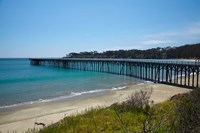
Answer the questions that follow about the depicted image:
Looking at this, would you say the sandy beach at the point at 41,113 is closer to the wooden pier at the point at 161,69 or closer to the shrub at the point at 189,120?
the wooden pier at the point at 161,69

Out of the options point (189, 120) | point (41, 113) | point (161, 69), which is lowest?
point (41, 113)

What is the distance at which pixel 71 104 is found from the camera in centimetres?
1809

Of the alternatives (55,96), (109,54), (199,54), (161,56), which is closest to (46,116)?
(55,96)

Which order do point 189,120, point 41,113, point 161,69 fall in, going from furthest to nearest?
point 161,69 → point 41,113 → point 189,120

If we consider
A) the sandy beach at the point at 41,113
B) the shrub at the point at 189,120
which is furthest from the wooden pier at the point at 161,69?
the shrub at the point at 189,120

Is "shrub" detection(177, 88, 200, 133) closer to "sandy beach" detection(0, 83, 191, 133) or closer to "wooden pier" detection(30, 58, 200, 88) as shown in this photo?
"sandy beach" detection(0, 83, 191, 133)

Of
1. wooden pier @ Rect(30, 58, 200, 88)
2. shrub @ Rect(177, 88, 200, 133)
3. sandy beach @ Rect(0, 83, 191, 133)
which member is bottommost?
sandy beach @ Rect(0, 83, 191, 133)

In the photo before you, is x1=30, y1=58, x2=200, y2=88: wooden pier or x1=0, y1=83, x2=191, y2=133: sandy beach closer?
x1=0, y1=83, x2=191, y2=133: sandy beach

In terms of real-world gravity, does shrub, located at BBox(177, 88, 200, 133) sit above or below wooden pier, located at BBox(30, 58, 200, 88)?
above

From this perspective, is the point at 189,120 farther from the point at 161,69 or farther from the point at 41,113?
the point at 161,69

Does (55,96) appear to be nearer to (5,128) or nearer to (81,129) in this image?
(5,128)

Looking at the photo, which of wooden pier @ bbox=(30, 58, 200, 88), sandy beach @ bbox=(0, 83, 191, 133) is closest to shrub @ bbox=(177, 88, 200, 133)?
sandy beach @ bbox=(0, 83, 191, 133)

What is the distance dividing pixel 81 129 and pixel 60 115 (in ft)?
28.4

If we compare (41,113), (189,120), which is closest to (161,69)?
(41,113)
